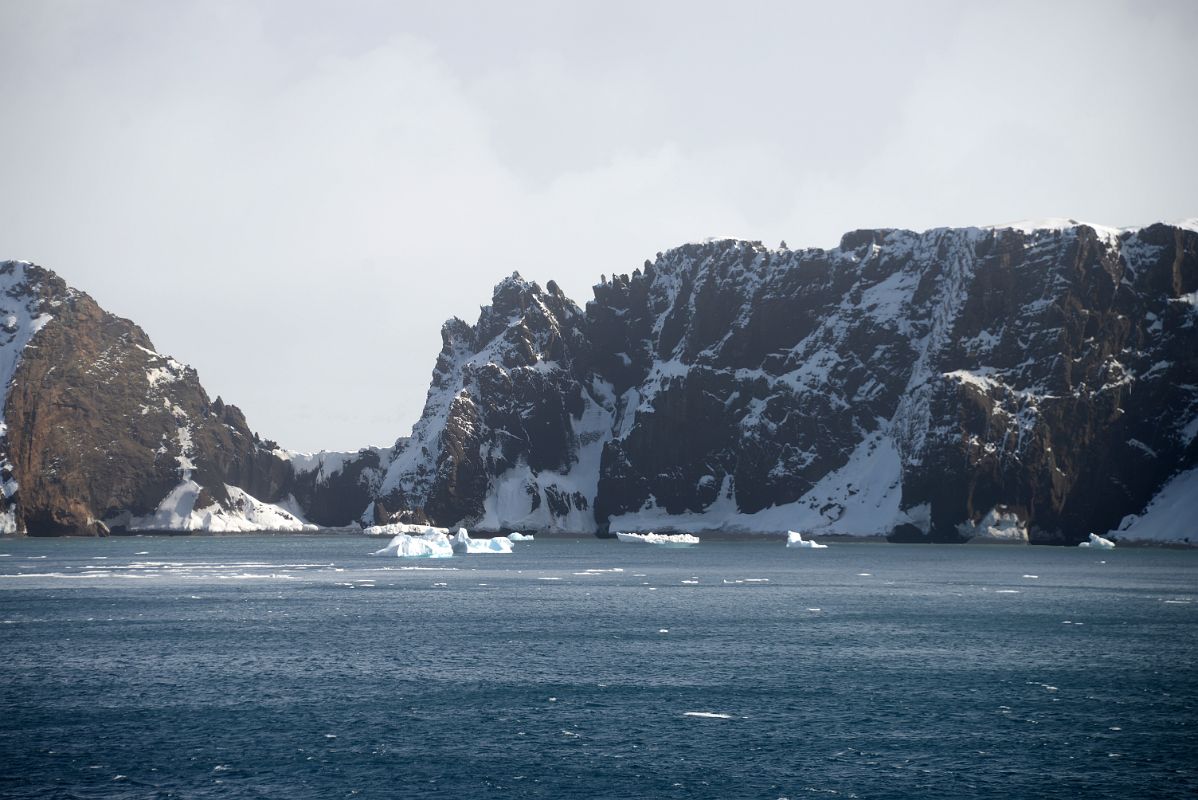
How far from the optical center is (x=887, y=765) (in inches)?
1901

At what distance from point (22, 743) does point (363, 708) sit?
15.0 m

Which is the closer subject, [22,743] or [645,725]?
[22,743]

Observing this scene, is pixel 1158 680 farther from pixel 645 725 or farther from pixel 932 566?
pixel 932 566

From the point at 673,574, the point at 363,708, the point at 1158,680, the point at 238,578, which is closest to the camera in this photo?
the point at 363,708

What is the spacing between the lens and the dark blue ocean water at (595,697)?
46.2 meters

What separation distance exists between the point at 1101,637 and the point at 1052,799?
48.2 meters

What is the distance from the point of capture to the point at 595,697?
62469 millimetres

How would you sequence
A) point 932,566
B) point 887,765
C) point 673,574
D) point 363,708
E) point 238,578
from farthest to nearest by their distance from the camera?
point 932,566 < point 673,574 < point 238,578 < point 363,708 < point 887,765

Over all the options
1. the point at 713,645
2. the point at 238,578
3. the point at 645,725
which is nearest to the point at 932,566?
the point at 238,578

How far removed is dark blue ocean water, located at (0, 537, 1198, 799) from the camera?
152 ft

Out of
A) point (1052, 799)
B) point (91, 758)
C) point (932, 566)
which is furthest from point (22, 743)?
point (932, 566)

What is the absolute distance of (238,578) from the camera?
154m

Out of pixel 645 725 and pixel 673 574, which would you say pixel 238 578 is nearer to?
pixel 673 574

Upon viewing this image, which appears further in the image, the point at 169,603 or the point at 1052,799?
the point at 169,603
